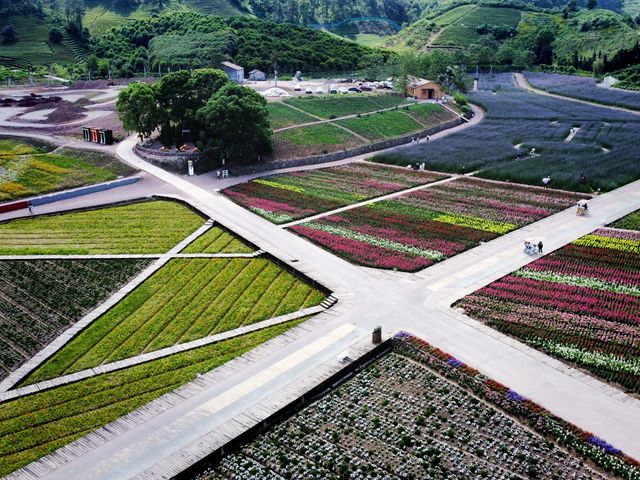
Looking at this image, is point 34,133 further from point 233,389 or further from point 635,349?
point 635,349

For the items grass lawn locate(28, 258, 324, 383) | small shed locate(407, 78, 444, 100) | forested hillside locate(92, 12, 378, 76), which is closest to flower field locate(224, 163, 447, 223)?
grass lawn locate(28, 258, 324, 383)

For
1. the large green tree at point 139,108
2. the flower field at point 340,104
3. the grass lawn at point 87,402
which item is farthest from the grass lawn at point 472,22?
the grass lawn at point 87,402

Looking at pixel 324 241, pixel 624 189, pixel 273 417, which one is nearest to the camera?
pixel 273 417

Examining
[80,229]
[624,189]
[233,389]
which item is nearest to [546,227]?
[624,189]

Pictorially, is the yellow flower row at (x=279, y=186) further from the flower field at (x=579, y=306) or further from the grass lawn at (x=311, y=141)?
the flower field at (x=579, y=306)

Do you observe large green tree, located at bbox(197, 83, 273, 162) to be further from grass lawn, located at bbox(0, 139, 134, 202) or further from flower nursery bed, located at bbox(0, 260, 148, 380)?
flower nursery bed, located at bbox(0, 260, 148, 380)

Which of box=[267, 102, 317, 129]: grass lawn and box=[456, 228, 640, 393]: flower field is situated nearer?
box=[456, 228, 640, 393]: flower field

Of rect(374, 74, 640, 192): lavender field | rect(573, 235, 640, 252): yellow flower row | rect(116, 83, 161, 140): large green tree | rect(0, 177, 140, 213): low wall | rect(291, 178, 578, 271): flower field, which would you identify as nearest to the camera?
rect(573, 235, 640, 252): yellow flower row
